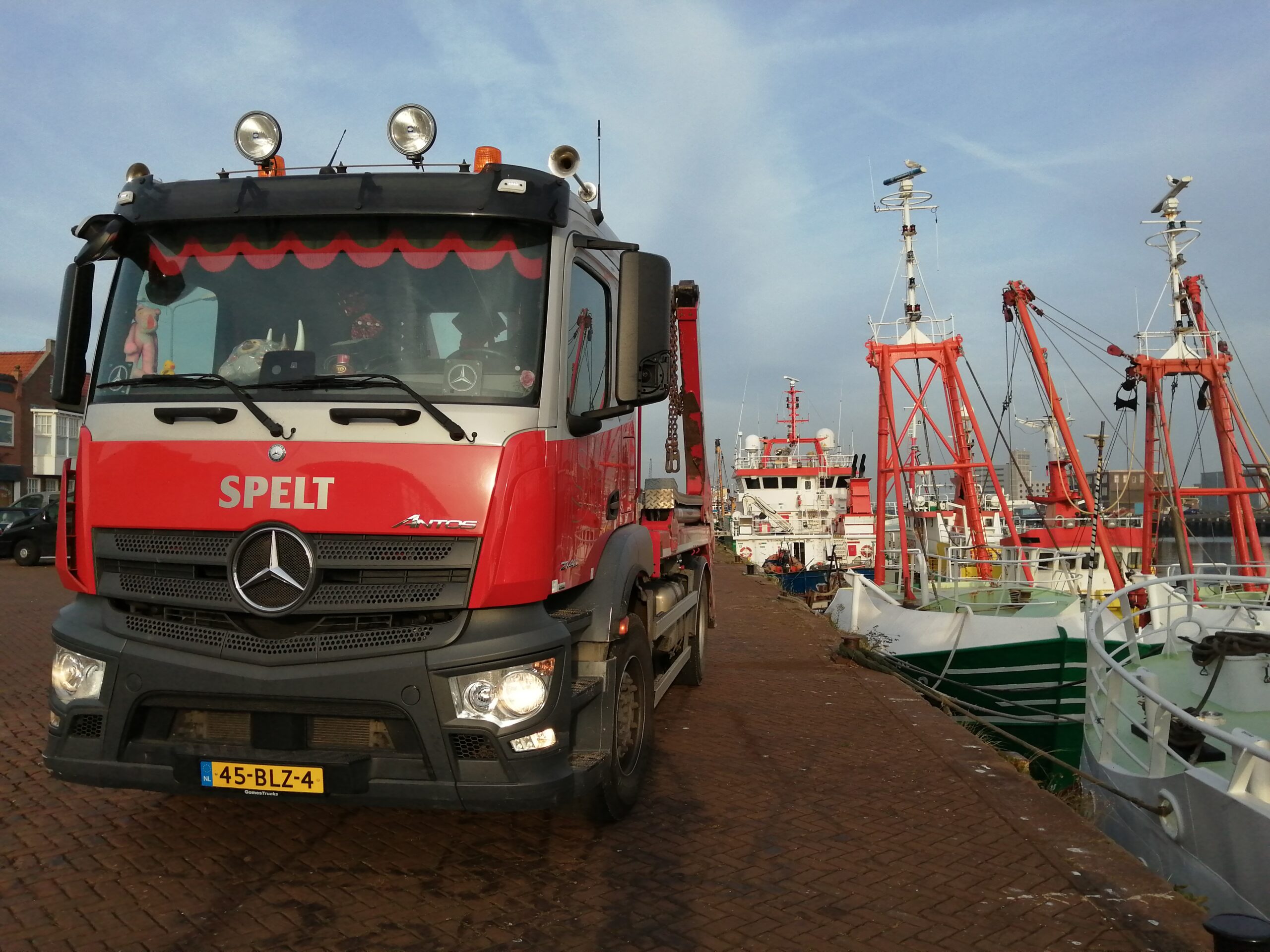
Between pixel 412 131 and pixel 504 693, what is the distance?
9.45 feet

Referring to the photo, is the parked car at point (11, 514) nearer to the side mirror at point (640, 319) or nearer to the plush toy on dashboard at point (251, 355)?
the plush toy on dashboard at point (251, 355)

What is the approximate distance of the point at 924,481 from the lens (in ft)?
106

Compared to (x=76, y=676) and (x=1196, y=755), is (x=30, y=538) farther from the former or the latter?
(x=1196, y=755)

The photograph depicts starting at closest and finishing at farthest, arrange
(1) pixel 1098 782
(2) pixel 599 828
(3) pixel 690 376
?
(2) pixel 599 828
(1) pixel 1098 782
(3) pixel 690 376

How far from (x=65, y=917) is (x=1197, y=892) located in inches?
208

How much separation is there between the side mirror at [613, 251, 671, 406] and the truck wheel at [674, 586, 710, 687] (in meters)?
4.09

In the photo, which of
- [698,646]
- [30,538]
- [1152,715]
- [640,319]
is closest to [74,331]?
[640,319]

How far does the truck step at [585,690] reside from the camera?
161 inches

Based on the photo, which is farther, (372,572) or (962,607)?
(962,607)

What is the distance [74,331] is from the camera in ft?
14.8

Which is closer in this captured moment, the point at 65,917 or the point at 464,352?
the point at 65,917

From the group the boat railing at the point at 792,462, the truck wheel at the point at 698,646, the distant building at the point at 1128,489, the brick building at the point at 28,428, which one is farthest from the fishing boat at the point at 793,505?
the brick building at the point at 28,428

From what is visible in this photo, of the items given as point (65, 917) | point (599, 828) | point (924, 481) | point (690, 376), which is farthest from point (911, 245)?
point (65, 917)

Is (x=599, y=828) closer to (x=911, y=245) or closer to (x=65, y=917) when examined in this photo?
(x=65, y=917)
